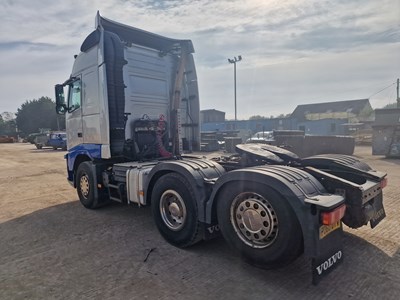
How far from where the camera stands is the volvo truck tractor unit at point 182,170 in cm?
307

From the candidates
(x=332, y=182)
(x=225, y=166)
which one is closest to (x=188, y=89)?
(x=225, y=166)

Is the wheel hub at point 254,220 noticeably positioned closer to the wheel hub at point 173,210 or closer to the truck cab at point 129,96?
the wheel hub at point 173,210

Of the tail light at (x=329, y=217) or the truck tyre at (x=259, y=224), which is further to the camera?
the truck tyre at (x=259, y=224)

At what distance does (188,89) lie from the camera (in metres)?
6.88

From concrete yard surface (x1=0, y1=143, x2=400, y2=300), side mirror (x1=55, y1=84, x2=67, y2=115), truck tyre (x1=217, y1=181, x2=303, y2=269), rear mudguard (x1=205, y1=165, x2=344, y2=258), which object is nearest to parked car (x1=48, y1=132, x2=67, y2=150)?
side mirror (x1=55, y1=84, x2=67, y2=115)

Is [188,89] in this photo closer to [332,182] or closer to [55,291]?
[332,182]

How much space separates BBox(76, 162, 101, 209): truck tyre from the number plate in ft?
15.0

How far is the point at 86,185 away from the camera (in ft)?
20.8

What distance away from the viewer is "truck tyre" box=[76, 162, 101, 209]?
6130 mm

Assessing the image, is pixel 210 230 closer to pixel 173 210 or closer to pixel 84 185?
pixel 173 210

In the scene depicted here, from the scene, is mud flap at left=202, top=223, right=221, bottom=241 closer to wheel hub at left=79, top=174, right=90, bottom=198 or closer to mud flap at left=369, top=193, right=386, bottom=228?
mud flap at left=369, top=193, right=386, bottom=228

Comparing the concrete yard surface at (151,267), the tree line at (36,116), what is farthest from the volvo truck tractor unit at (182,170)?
the tree line at (36,116)

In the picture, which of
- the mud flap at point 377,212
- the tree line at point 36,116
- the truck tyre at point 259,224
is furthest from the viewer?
the tree line at point 36,116

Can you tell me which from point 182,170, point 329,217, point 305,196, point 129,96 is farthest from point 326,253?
point 129,96
